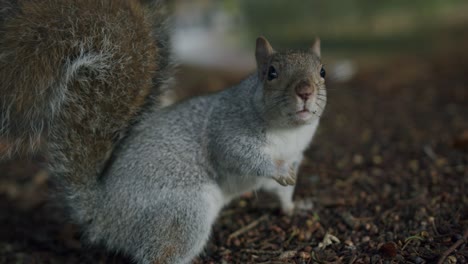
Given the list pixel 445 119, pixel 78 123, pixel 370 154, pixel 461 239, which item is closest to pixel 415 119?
pixel 445 119

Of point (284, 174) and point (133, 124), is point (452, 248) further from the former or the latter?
point (133, 124)

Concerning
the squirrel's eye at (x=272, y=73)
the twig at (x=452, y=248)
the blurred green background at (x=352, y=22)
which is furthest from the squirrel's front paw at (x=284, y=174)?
the blurred green background at (x=352, y=22)

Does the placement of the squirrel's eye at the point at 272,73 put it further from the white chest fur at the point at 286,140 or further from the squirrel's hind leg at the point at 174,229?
the squirrel's hind leg at the point at 174,229

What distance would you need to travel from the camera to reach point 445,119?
4.48 m

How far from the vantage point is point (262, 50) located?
2.66 metres

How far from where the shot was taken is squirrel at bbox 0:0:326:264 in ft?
7.73

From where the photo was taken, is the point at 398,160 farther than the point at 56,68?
Yes

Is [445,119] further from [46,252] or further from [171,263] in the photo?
[46,252]

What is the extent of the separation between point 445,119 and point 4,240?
13.1ft

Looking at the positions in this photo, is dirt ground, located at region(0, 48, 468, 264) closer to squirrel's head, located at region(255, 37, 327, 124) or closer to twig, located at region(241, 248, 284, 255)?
twig, located at region(241, 248, 284, 255)

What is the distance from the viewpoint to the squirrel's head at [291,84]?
2.33 m

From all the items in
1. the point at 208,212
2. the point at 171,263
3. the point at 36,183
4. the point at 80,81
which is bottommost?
the point at 36,183

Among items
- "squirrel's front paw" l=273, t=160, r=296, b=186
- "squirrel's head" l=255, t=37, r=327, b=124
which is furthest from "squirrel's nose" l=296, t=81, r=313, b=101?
"squirrel's front paw" l=273, t=160, r=296, b=186

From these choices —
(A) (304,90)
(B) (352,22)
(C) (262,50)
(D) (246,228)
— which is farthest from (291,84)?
(B) (352,22)
